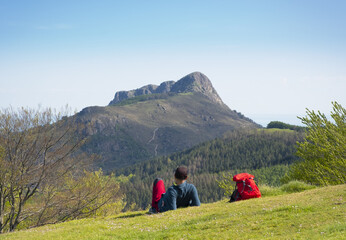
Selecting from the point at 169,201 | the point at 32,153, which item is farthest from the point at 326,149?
the point at 32,153

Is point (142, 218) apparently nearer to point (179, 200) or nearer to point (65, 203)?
point (179, 200)

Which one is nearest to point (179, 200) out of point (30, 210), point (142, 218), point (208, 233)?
point (142, 218)

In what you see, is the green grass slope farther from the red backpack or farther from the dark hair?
the red backpack

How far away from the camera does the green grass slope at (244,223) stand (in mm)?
11187

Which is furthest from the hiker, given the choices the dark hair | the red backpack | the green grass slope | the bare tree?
the bare tree

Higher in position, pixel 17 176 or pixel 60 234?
pixel 17 176

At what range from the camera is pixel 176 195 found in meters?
18.2

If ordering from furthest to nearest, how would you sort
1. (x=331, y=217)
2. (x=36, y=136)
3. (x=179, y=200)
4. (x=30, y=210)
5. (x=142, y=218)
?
1. (x=30, y=210)
2. (x=36, y=136)
3. (x=179, y=200)
4. (x=142, y=218)
5. (x=331, y=217)

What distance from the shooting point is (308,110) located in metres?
33.2

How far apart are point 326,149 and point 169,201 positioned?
63.9 ft

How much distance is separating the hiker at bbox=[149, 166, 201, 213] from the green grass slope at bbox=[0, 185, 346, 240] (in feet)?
2.72

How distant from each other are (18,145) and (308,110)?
104ft

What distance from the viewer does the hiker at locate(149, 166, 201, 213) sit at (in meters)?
17.6

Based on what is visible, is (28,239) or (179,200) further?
(179,200)
